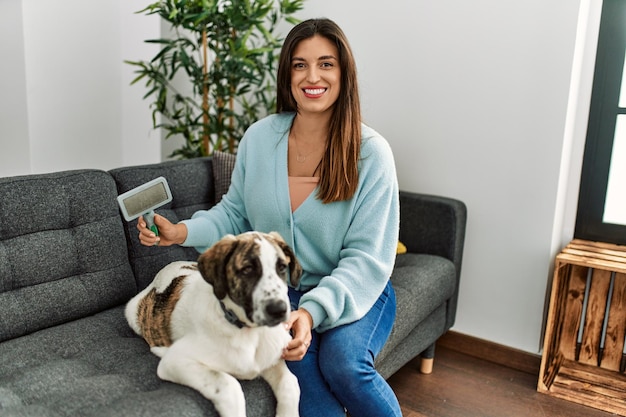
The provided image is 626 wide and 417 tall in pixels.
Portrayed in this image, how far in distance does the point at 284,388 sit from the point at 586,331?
1.78 meters

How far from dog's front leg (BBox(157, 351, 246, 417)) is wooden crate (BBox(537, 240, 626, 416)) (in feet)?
5.10

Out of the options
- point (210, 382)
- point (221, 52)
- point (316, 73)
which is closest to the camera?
point (210, 382)

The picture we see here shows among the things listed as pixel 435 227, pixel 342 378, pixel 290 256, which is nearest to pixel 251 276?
→ pixel 290 256

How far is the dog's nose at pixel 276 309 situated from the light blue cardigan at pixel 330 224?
0.32 metres

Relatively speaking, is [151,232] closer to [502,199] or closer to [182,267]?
[182,267]

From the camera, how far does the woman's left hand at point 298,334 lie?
1.47 m

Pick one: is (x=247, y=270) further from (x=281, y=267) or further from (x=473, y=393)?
(x=473, y=393)

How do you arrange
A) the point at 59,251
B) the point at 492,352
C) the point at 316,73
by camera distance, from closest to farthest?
the point at 316,73 < the point at 59,251 < the point at 492,352

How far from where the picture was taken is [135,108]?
377 centimetres

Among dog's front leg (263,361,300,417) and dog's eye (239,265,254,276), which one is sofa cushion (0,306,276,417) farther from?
dog's eye (239,265,254,276)

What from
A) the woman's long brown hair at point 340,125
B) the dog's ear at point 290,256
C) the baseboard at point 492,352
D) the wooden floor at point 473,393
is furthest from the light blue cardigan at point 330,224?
the baseboard at point 492,352

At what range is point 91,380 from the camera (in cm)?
145

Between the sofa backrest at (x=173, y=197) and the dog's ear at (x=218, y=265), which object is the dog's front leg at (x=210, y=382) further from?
the sofa backrest at (x=173, y=197)

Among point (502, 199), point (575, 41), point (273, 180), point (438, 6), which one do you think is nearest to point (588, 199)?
point (502, 199)
